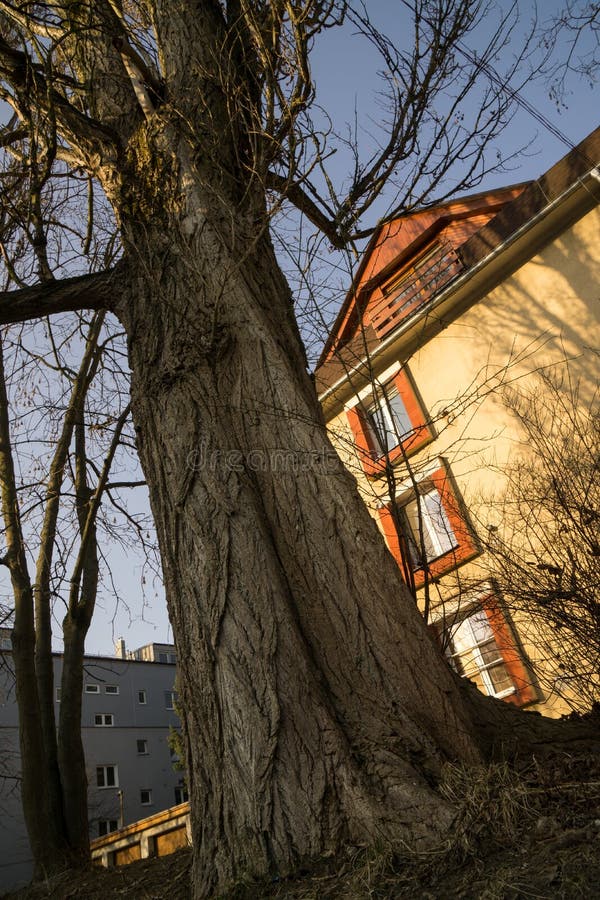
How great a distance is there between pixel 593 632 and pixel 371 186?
124 inches

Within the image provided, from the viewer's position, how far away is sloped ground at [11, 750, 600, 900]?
1.44 metres

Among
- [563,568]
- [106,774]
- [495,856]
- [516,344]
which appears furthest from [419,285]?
[106,774]

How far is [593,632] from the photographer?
4.17 meters

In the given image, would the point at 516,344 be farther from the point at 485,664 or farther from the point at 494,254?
the point at 485,664

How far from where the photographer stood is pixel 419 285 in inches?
455

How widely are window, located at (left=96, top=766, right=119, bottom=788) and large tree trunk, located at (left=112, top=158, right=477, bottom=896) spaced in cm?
2804

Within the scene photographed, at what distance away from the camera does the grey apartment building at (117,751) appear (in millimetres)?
23688

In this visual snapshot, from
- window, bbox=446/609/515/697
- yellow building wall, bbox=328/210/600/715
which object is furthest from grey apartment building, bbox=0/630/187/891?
yellow building wall, bbox=328/210/600/715

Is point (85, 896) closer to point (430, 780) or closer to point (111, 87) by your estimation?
point (430, 780)

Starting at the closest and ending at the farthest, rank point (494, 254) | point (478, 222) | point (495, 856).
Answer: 1. point (495, 856)
2. point (494, 254)
3. point (478, 222)

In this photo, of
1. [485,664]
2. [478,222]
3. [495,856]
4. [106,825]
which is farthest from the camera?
[106,825]

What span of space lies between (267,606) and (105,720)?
3000cm

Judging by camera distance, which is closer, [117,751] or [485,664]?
[485,664]

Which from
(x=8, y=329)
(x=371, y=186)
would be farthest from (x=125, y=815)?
(x=371, y=186)
